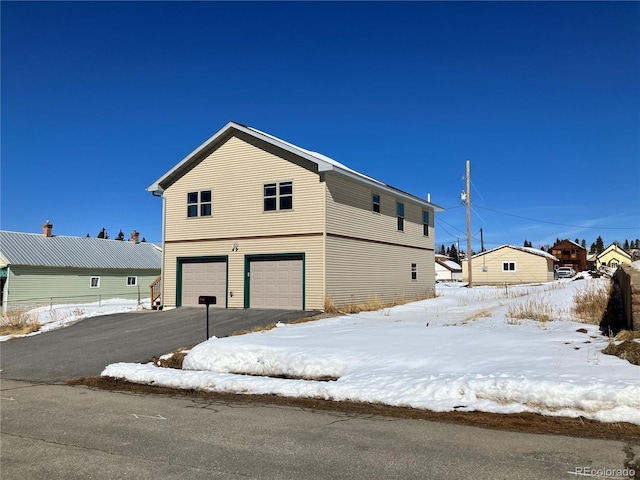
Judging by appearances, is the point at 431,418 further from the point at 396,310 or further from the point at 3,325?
the point at 3,325

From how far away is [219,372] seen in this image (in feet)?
36.8

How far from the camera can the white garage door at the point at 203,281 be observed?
74.0ft

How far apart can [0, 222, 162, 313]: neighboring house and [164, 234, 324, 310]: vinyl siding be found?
14536mm

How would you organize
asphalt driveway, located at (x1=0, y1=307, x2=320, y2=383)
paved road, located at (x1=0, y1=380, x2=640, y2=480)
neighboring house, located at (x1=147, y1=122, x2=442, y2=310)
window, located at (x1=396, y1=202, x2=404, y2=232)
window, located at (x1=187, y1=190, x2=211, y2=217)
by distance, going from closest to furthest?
1. paved road, located at (x1=0, y1=380, x2=640, y2=480)
2. asphalt driveway, located at (x1=0, y1=307, x2=320, y2=383)
3. neighboring house, located at (x1=147, y1=122, x2=442, y2=310)
4. window, located at (x1=187, y1=190, x2=211, y2=217)
5. window, located at (x1=396, y1=202, x2=404, y2=232)

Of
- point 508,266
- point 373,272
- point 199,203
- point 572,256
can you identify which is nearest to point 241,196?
point 199,203

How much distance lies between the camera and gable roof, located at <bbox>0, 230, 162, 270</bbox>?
37375 millimetres

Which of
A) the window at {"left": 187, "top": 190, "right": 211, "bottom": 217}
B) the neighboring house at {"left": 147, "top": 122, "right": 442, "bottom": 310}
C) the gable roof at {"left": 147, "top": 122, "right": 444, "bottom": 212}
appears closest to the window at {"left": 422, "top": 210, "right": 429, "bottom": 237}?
the gable roof at {"left": 147, "top": 122, "right": 444, "bottom": 212}

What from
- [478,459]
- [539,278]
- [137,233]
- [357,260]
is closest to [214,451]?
[478,459]

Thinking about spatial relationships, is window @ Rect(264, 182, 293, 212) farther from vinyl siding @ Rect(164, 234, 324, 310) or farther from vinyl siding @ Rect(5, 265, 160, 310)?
vinyl siding @ Rect(5, 265, 160, 310)

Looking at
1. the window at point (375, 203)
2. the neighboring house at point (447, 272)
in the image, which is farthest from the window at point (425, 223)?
the neighboring house at point (447, 272)

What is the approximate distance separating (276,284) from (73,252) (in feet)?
89.2

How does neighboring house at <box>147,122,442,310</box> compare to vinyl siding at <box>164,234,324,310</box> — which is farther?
neighboring house at <box>147,122,442,310</box>

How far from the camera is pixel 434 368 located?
9484 mm

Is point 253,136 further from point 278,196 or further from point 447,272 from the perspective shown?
point 447,272
